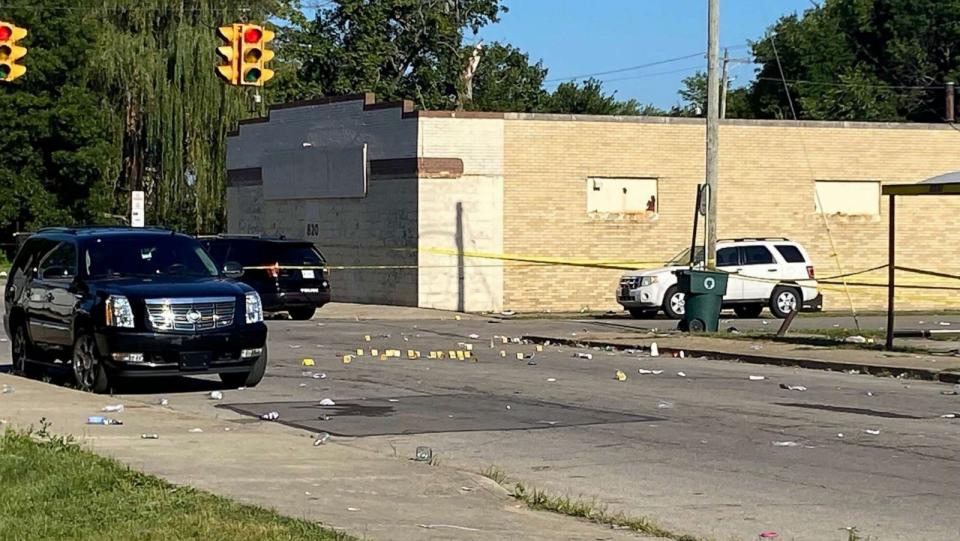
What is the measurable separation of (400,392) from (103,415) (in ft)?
13.8

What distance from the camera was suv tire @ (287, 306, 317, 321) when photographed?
33469 millimetres

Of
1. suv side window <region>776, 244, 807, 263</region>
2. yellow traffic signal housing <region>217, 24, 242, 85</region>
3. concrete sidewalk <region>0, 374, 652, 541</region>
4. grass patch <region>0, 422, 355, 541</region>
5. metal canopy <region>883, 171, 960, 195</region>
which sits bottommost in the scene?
concrete sidewalk <region>0, 374, 652, 541</region>

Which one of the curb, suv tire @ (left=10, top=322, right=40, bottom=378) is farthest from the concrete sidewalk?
the curb

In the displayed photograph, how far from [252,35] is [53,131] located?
125ft

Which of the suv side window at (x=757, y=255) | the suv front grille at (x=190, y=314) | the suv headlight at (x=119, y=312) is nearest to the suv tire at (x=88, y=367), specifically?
the suv headlight at (x=119, y=312)

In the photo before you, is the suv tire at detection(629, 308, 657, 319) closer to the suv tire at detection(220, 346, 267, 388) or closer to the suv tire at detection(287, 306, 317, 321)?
the suv tire at detection(287, 306, 317, 321)

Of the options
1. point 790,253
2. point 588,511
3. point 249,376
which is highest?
point 790,253

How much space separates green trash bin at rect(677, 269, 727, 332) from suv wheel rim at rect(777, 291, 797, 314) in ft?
26.4

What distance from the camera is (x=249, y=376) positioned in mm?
17484

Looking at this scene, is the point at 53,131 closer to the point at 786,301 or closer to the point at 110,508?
the point at 786,301

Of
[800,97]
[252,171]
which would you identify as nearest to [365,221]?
[252,171]

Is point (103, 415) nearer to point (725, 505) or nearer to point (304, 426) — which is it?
point (304, 426)

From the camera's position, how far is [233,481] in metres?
10.6

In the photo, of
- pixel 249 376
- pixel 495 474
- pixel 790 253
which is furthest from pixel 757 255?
pixel 495 474
